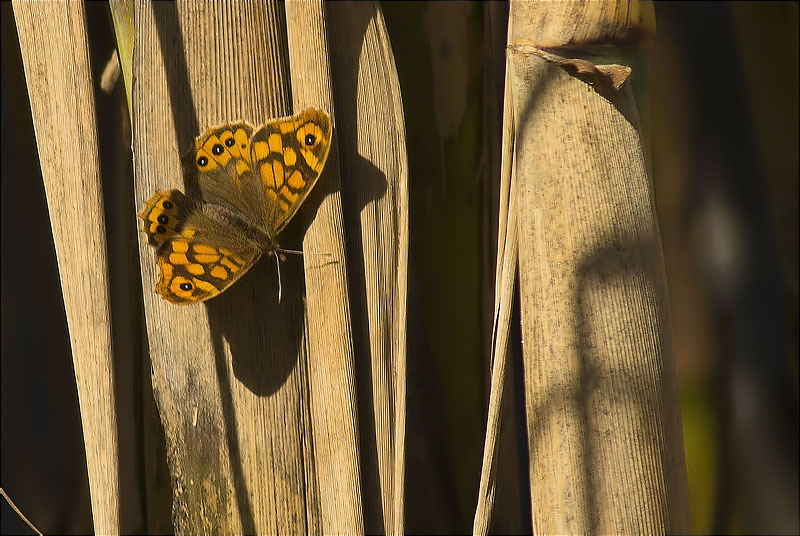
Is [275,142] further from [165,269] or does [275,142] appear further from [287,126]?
[165,269]

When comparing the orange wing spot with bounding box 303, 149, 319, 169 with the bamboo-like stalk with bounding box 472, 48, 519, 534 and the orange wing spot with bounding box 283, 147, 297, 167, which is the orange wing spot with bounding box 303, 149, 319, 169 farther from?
the bamboo-like stalk with bounding box 472, 48, 519, 534

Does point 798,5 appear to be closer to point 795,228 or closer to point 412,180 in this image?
point 795,228

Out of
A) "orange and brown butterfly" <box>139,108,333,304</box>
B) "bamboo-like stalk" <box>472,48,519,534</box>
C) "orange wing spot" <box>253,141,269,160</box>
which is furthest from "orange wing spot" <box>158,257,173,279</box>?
"bamboo-like stalk" <box>472,48,519,534</box>

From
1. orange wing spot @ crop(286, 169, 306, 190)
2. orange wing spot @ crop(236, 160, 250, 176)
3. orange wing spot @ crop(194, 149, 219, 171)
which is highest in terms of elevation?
orange wing spot @ crop(194, 149, 219, 171)

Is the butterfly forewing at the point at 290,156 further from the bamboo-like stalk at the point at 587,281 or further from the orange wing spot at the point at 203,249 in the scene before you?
the bamboo-like stalk at the point at 587,281

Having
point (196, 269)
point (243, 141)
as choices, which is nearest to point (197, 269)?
point (196, 269)

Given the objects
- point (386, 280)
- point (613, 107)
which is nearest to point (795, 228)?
point (613, 107)

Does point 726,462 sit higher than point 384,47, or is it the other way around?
point 384,47
